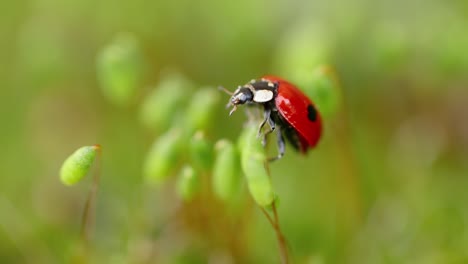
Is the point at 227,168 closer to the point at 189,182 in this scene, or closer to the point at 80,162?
the point at 189,182

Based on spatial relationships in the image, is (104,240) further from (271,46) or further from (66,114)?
(271,46)

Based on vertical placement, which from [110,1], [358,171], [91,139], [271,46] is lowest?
[358,171]

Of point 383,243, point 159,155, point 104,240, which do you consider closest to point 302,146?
point 159,155

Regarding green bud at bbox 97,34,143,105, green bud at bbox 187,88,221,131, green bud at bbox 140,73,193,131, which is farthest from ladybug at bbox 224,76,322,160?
green bud at bbox 97,34,143,105

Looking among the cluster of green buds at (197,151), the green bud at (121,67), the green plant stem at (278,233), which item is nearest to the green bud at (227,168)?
the cluster of green buds at (197,151)

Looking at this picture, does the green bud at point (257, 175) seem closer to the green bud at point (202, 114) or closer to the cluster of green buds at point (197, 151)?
the cluster of green buds at point (197, 151)

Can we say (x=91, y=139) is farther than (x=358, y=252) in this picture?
Yes

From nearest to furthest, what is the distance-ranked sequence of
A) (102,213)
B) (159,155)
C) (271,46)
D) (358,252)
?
1. (159,155)
2. (358,252)
3. (102,213)
4. (271,46)
